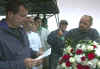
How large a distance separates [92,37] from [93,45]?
34.8 inches

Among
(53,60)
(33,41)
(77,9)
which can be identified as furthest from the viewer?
(77,9)

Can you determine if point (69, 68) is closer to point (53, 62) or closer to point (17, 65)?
point (17, 65)

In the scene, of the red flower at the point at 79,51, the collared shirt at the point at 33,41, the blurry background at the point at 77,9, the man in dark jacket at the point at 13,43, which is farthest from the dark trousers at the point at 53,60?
the blurry background at the point at 77,9

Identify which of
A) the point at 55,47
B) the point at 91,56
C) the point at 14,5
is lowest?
the point at 55,47

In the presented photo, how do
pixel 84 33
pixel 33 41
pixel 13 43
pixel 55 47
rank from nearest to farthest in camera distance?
pixel 13 43 < pixel 84 33 < pixel 33 41 < pixel 55 47

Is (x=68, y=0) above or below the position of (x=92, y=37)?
above

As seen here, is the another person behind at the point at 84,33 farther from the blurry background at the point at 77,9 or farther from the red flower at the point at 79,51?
the blurry background at the point at 77,9

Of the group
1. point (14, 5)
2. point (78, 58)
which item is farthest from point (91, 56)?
point (14, 5)

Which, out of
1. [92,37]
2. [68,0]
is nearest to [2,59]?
[92,37]

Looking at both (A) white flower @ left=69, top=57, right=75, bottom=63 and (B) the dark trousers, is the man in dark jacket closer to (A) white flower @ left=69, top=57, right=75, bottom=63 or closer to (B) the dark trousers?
(A) white flower @ left=69, top=57, right=75, bottom=63

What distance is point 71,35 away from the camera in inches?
102

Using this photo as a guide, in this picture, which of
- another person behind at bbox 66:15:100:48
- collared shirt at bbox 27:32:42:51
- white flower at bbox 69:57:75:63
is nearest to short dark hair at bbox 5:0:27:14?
white flower at bbox 69:57:75:63

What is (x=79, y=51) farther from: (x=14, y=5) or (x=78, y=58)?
(x=14, y=5)

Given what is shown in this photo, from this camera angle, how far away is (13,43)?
59.4 inches
